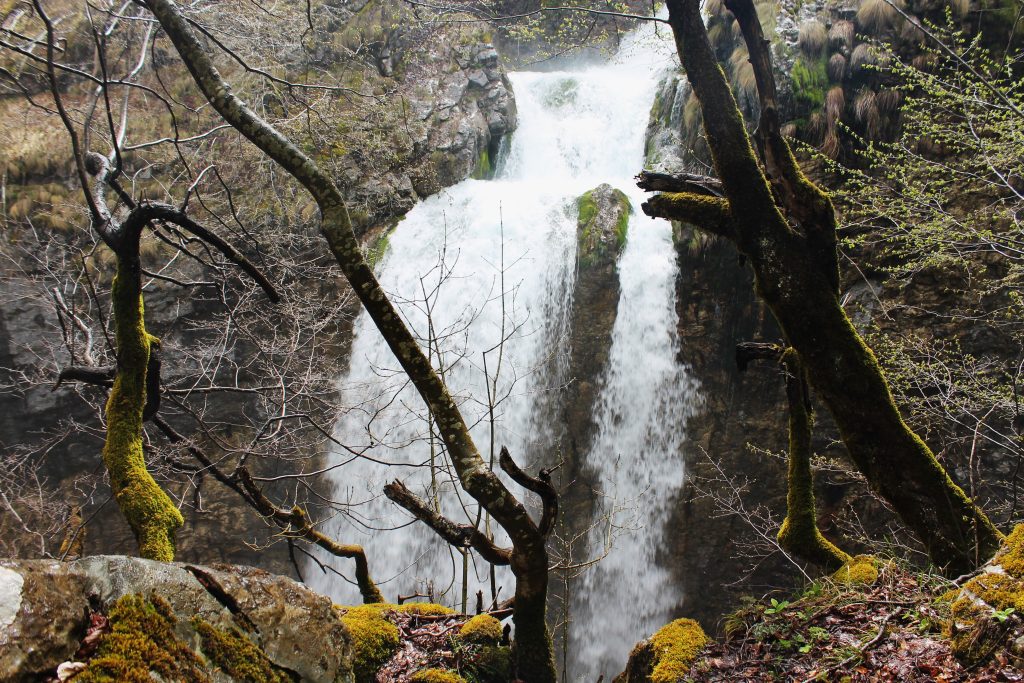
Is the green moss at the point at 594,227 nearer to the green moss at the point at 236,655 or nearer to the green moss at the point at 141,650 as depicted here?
the green moss at the point at 236,655

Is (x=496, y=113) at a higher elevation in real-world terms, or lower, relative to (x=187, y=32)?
higher

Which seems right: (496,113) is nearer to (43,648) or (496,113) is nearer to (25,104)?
(25,104)

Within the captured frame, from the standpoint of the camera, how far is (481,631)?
4.31 m

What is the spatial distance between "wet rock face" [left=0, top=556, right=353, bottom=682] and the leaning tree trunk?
3.09 m

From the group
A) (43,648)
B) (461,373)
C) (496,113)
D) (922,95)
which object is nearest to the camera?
(43,648)

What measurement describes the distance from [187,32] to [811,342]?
3743 millimetres

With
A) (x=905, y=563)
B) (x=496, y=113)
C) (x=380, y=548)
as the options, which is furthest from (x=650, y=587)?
(x=496, y=113)

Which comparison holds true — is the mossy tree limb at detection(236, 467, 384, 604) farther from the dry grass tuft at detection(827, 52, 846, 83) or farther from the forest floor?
the dry grass tuft at detection(827, 52, 846, 83)

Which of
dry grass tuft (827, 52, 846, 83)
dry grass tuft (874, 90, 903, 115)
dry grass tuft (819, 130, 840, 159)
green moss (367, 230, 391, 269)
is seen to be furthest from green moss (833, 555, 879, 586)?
green moss (367, 230, 391, 269)

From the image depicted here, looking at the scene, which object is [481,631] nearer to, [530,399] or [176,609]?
[176,609]

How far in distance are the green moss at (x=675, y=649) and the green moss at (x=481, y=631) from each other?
1138 millimetres

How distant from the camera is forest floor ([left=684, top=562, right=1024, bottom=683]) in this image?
256 centimetres

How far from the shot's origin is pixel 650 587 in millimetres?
9977

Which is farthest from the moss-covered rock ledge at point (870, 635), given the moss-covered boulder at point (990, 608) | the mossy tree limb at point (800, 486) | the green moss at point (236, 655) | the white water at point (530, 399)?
the white water at point (530, 399)
